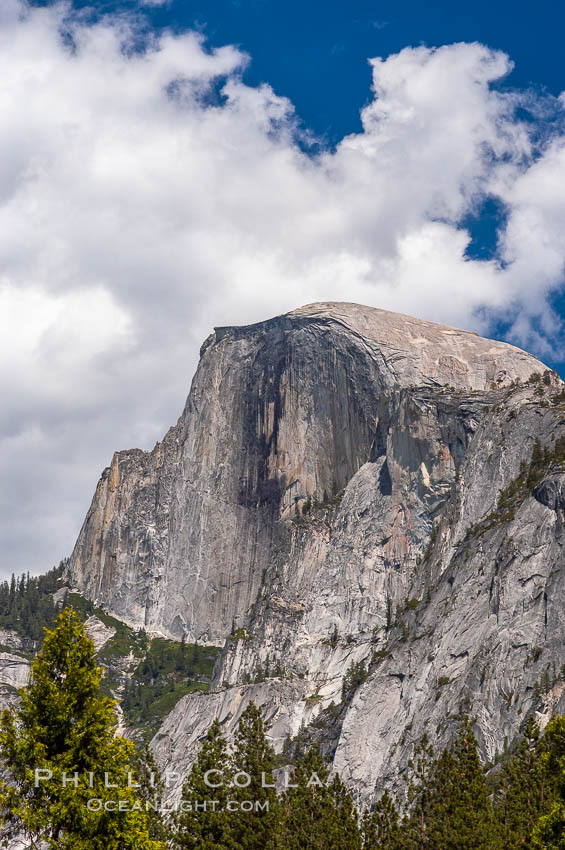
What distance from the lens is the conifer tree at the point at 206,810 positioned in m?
58.3

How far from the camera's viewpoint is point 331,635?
175250mm

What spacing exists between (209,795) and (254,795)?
419 centimetres

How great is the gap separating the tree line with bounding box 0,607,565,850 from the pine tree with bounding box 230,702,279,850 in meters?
0.08

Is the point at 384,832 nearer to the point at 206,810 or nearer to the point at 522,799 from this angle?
the point at 522,799

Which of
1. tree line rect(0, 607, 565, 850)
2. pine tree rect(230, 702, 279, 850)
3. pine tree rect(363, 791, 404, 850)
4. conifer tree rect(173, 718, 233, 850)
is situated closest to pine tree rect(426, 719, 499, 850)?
tree line rect(0, 607, 565, 850)

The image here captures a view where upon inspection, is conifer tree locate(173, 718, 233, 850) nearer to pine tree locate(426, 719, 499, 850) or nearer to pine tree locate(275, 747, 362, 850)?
pine tree locate(275, 747, 362, 850)

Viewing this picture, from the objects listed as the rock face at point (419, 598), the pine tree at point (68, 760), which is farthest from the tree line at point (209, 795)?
the rock face at point (419, 598)

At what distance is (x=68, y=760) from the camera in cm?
3844

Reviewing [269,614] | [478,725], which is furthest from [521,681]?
[269,614]

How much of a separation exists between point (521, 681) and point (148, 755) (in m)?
47.9

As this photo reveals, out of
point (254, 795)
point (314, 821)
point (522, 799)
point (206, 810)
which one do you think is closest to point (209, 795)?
point (206, 810)

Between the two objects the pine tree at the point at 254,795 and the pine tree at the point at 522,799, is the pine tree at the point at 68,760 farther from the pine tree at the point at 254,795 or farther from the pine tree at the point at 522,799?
the pine tree at the point at 522,799

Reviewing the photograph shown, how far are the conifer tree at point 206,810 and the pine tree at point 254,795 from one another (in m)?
0.98

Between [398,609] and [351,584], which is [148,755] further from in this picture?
[351,584]
